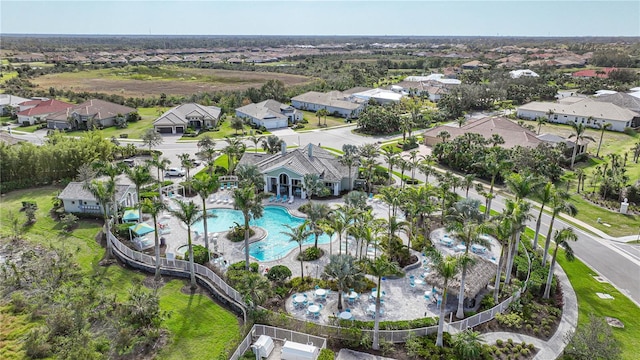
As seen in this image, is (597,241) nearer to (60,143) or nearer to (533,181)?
(533,181)

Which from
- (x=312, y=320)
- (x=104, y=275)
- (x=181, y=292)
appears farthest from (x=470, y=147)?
(x=104, y=275)

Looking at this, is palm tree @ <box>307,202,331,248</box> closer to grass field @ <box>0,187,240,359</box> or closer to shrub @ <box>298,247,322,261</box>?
shrub @ <box>298,247,322,261</box>

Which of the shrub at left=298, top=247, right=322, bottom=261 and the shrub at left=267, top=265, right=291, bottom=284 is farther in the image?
the shrub at left=298, top=247, right=322, bottom=261

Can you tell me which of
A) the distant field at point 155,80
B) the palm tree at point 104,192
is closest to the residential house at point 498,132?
the palm tree at point 104,192

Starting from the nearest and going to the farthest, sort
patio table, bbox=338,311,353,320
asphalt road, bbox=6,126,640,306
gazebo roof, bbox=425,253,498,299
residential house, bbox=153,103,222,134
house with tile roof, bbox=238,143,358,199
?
patio table, bbox=338,311,353,320, gazebo roof, bbox=425,253,498,299, asphalt road, bbox=6,126,640,306, house with tile roof, bbox=238,143,358,199, residential house, bbox=153,103,222,134

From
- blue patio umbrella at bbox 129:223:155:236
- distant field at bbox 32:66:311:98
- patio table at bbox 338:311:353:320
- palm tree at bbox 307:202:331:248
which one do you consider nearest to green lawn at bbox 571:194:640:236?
palm tree at bbox 307:202:331:248

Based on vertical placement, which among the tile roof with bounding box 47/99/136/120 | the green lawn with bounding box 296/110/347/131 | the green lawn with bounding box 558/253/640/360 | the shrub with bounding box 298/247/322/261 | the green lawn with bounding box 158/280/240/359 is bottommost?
the green lawn with bounding box 558/253/640/360

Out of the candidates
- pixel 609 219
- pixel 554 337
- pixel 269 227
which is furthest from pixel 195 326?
pixel 609 219
